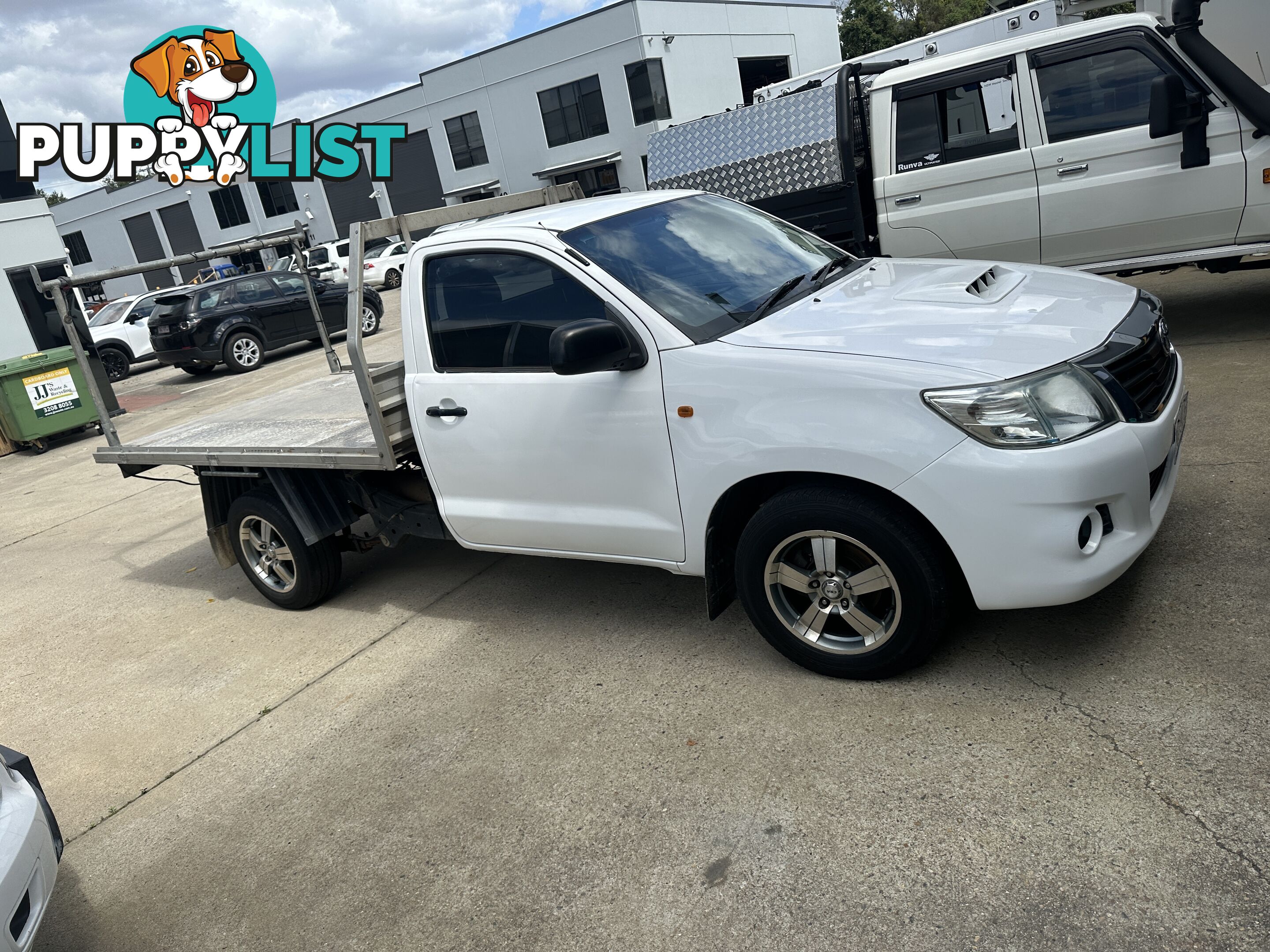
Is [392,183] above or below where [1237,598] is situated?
above

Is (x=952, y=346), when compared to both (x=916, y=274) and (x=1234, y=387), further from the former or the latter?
(x=1234, y=387)

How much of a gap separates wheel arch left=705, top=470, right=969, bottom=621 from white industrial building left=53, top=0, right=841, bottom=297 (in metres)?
34.2

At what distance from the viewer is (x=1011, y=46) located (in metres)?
6.83

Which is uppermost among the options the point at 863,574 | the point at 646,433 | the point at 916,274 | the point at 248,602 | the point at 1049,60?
the point at 1049,60

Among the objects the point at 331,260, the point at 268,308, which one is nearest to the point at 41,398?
the point at 268,308

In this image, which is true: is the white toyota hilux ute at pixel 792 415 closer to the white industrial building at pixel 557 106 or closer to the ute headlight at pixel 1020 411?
the ute headlight at pixel 1020 411

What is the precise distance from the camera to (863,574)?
340cm

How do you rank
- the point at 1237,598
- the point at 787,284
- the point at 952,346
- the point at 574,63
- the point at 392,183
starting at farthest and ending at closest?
the point at 392,183 < the point at 574,63 < the point at 787,284 < the point at 1237,598 < the point at 952,346

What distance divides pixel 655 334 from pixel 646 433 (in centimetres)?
38

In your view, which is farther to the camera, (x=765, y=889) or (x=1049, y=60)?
(x=1049, y=60)

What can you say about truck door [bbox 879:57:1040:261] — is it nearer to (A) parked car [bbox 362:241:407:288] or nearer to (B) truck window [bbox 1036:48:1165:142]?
(B) truck window [bbox 1036:48:1165:142]

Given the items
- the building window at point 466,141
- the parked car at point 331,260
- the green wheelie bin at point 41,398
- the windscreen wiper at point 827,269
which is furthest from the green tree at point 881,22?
the windscreen wiper at point 827,269

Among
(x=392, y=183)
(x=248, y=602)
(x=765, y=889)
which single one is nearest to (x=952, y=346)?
(x=765, y=889)

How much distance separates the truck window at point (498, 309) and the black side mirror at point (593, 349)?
0.23 meters
